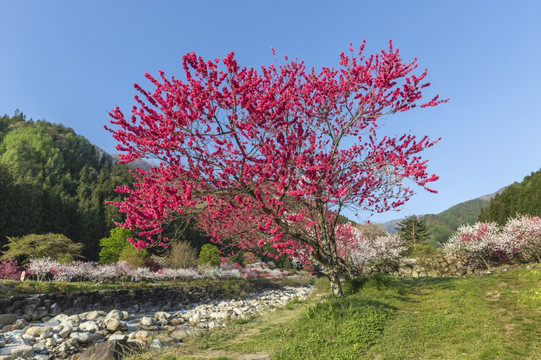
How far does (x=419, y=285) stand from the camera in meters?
10.7

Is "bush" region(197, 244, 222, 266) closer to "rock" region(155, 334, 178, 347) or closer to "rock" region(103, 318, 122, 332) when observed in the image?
"rock" region(103, 318, 122, 332)

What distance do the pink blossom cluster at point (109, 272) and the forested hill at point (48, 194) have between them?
4.57 meters

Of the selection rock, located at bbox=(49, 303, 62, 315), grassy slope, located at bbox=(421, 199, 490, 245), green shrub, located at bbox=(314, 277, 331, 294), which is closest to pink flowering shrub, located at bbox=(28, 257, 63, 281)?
rock, located at bbox=(49, 303, 62, 315)

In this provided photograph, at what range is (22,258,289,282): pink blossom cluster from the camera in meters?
22.0

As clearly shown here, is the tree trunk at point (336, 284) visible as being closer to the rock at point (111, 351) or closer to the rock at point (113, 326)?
the rock at point (111, 351)

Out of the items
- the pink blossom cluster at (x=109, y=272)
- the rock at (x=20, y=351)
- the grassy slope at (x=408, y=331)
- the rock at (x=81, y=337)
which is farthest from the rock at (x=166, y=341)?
the pink blossom cluster at (x=109, y=272)

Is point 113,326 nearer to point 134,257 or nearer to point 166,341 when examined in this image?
point 166,341

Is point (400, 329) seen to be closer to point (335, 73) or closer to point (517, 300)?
point (517, 300)

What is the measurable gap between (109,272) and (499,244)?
97.8 feet

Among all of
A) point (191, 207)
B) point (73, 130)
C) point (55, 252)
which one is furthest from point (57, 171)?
point (191, 207)

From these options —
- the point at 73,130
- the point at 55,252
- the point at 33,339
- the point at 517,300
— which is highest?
the point at 73,130

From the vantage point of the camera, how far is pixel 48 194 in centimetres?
4103

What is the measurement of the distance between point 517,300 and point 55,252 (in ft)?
97.1

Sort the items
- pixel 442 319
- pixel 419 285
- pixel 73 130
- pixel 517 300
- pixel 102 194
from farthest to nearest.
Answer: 1. pixel 73 130
2. pixel 102 194
3. pixel 419 285
4. pixel 517 300
5. pixel 442 319
